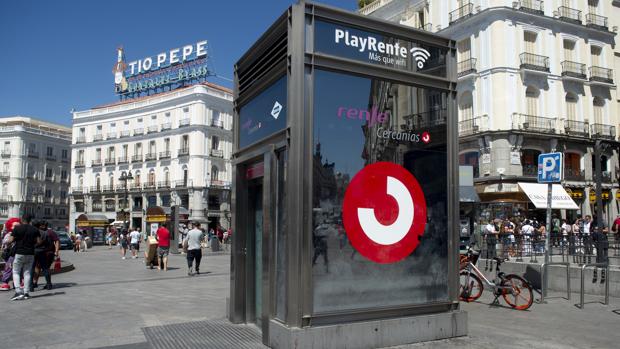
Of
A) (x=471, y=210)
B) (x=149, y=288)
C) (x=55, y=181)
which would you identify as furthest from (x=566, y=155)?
(x=55, y=181)

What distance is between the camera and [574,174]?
103ft

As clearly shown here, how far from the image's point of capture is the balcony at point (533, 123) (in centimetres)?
2986

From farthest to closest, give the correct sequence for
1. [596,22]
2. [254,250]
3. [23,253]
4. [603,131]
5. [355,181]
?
[596,22]
[603,131]
[23,253]
[254,250]
[355,181]

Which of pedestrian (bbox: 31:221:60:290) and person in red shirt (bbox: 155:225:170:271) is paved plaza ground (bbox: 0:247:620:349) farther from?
person in red shirt (bbox: 155:225:170:271)

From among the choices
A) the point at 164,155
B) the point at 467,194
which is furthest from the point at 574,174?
→ the point at 164,155

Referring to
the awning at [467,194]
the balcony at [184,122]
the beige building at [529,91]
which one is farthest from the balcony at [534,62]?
the balcony at [184,122]

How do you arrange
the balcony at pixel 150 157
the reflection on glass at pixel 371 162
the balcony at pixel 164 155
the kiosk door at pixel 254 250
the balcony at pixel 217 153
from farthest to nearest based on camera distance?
the balcony at pixel 150 157 → the balcony at pixel 164 155 → the balcony at pixel 217 153 → the kiosk door at pixel 254 250 → the reflection on glass at pixel 371 162

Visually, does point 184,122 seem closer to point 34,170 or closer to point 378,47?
point 34,170

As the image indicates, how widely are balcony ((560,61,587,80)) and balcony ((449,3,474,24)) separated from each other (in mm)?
6506

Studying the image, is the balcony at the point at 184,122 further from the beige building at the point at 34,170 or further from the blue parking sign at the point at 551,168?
the blue parking sign at the point at 551,168

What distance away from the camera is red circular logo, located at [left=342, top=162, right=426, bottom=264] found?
20.3 feet

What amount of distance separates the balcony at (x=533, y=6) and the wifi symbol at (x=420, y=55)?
2696cm

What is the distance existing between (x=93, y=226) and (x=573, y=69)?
40698 mm

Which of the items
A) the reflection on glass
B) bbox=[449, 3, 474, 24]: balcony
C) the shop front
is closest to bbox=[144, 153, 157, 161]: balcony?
the shop front
